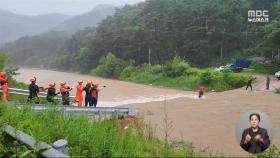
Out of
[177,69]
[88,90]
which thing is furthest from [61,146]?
[177,69]

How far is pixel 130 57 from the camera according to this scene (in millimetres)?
69375

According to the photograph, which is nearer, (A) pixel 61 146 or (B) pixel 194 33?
(A) pixel 61 146

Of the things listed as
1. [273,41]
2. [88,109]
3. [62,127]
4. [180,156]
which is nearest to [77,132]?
[62,127]

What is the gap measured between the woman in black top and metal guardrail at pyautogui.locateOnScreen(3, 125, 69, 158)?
6.93 feet

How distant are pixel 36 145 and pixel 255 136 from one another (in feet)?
8.23

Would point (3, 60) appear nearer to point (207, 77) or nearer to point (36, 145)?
point (207, 77)

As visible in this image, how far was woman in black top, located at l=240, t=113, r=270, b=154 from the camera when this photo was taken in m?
5.07

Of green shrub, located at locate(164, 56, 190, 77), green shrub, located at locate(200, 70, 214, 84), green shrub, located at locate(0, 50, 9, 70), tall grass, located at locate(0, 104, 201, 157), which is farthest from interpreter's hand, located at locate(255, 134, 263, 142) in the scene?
green shrub, located at locate(164, 56, 190, 77)

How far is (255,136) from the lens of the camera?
5.14 meters

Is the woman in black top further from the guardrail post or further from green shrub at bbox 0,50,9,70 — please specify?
green shrub at bbox 0,50,9,70

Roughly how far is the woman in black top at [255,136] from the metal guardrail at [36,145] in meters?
2.11

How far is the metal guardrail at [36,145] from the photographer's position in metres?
4.46

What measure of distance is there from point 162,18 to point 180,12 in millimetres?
3958

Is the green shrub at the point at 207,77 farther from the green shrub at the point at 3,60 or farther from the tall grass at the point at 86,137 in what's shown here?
the tall grass at the point at 86,137
